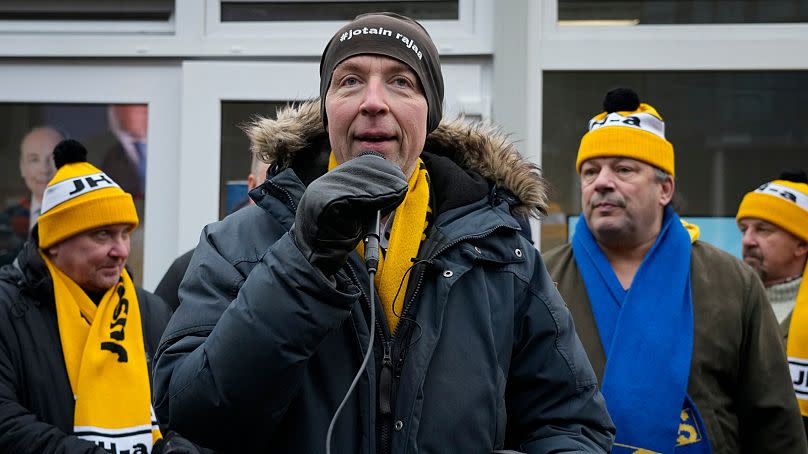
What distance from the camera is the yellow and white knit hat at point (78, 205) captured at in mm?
4074

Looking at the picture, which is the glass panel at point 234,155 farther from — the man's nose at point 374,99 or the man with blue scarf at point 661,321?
the man's nose at point 374,99

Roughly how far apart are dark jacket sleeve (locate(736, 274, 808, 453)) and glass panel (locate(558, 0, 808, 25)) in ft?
6.84

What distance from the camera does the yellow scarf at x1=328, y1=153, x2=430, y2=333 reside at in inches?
Answer: 88.0

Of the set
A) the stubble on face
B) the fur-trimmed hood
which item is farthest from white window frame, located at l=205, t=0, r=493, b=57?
the stubble on face

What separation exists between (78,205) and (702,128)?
3.07 m

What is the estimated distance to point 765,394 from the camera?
12.2 ft

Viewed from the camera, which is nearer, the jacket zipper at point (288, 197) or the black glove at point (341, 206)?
the black glove at point (341, 206)

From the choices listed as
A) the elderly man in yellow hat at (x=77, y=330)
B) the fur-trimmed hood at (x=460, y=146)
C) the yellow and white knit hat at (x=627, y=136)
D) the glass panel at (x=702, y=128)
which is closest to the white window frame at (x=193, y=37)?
the glass panel at (x=702, y=128)

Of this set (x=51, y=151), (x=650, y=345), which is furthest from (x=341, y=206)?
(x=51, y=151)

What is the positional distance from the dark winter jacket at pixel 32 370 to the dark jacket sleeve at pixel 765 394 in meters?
2.25

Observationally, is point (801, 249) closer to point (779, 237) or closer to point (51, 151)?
point (779, 237)

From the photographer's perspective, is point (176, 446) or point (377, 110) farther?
point (176, 446)

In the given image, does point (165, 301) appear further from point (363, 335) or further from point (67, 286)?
point (363, 335)

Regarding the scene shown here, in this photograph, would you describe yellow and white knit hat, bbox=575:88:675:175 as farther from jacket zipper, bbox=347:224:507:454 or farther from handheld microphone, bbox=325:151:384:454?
handheld microphone, bbox=325:151:384:454
